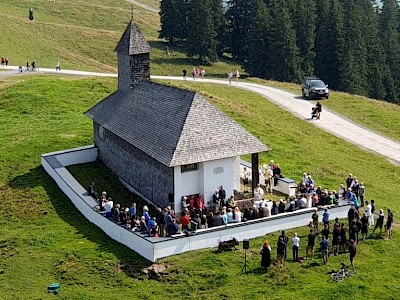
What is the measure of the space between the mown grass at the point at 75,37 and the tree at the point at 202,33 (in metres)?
1.62

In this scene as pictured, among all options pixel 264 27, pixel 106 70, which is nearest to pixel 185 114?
pixel 106 70

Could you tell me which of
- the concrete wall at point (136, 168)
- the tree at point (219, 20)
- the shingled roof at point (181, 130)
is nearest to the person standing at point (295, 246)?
the shingled roof at point (181, 130)

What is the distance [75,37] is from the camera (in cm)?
9044

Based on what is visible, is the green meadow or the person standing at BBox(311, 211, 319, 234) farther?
the person standing at BBox(311, 211, 319, 234)

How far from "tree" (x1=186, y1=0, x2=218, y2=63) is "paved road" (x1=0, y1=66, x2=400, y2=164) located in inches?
846

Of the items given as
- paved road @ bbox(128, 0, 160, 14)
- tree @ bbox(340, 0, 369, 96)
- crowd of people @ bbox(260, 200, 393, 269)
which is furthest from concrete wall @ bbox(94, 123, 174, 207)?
paved road @ bbox(128, 0, 160, 14)

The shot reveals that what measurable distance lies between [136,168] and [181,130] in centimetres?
467

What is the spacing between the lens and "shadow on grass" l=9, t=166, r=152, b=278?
29344mm

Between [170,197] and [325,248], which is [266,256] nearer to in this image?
[325,248]

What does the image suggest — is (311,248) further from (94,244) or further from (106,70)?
(106,70)

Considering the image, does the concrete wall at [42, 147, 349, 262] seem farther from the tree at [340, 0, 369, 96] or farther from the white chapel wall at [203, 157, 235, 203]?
the tree at [340, 0, 369, 96]

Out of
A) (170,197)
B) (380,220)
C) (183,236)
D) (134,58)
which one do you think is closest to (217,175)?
(170,197)

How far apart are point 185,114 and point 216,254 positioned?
7516 millimetres

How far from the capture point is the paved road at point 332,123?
1967 inches
